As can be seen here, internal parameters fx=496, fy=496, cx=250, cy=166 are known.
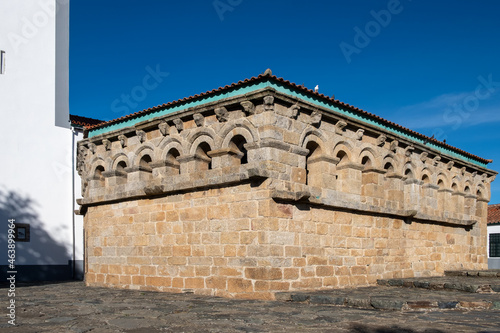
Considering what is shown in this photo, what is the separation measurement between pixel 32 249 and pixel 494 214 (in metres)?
24.8

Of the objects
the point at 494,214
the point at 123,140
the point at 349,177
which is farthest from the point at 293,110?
the point at 494,214

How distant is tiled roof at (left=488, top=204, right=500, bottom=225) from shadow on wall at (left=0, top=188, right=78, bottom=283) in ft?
75.0

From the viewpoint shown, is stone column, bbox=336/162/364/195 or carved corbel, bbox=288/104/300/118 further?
stone column, bbox=336/162/364/195

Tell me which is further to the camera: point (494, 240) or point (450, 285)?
point (494, 240)

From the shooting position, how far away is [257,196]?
29.9 ft

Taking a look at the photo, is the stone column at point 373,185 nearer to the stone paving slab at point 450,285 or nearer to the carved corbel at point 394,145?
the carved corbel at point 394,145

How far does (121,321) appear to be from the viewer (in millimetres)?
6328

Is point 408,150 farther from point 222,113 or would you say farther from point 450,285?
point 222,113

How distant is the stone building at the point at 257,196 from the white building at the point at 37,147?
2.33 m

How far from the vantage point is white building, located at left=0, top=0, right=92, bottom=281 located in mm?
14812

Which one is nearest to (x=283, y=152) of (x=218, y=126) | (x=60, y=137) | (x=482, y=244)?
(x=218, y=126)

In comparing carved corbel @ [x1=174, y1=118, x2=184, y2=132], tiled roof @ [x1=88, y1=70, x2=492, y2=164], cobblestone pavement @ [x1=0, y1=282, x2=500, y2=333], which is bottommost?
cobblestone pavement @ [x1=0, y1=282, x2=500, y2=333]

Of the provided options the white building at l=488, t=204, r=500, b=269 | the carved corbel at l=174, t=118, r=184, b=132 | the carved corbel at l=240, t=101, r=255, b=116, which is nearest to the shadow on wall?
the carved corbel at l=174, t=118, r=184, b=132

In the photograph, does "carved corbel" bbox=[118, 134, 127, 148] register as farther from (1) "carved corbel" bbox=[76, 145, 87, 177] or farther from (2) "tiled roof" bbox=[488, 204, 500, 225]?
(2) "tiled roof" bbox=[488, 204, 500, 225]
